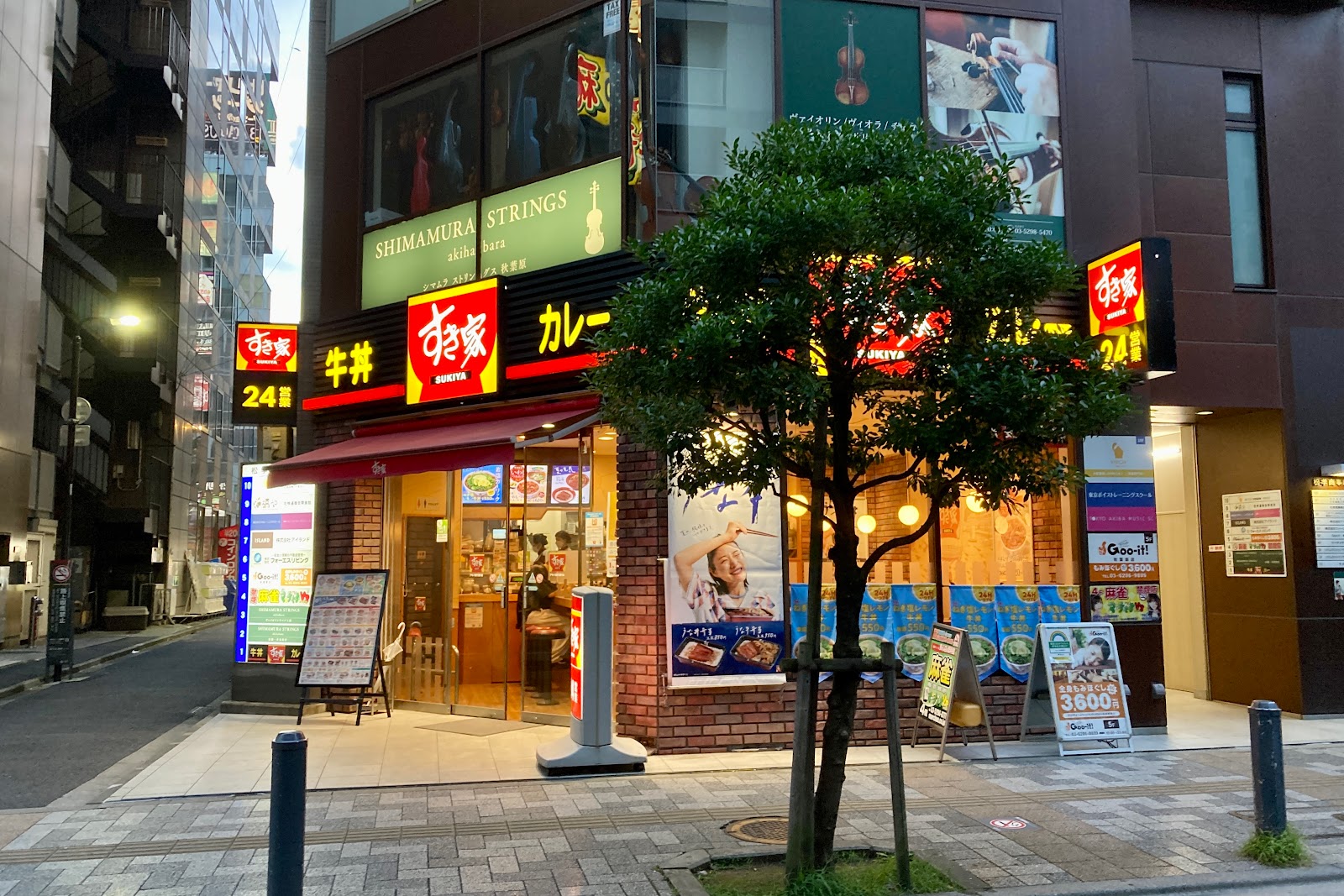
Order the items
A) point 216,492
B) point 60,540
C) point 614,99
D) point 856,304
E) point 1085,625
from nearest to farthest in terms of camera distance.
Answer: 1. point 856,304
2. point 1085,625
3. point 614,99
4. point 60,540
5. point 216,492

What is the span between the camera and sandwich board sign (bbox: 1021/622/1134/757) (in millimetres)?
9977

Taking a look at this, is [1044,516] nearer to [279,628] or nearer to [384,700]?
[384,700]

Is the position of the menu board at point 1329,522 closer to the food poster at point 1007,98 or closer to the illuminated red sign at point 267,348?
the food poster at point 1007,98

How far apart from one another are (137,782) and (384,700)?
12.0 ft

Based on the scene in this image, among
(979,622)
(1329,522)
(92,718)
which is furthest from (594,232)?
(92,718)

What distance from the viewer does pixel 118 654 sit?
939 inches

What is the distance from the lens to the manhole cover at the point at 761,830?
703cm

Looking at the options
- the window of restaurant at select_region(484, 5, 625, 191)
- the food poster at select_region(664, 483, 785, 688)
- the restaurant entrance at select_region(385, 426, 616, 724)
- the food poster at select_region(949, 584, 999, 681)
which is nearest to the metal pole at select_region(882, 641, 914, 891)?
the food poster at select_region(664, 483, 785, 688)

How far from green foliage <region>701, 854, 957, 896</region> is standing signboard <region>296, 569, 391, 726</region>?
651 centimetres

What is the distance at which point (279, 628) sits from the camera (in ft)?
41.3

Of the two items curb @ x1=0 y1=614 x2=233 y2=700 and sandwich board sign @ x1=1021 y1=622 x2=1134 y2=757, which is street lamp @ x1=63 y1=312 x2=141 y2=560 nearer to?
curb @ x1=0 y1=614 x2=233 y2=700

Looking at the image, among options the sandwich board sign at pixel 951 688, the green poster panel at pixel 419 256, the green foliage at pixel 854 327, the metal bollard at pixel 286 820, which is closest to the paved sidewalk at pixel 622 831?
the sandwich board sign at pixel 951 688

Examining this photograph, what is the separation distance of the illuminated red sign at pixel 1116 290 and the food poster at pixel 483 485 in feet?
21.9

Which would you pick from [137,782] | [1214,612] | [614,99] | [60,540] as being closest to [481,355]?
[614,99]
